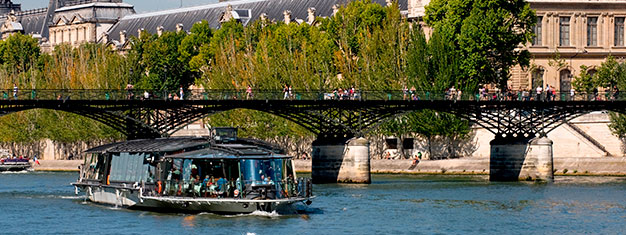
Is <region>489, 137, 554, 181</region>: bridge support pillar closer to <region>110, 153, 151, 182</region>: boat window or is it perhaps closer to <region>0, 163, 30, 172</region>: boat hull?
<region>110, 153, 151, 182</region>: boat window

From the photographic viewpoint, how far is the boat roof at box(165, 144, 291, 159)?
212ft

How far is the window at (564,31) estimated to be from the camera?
12938 centimetres

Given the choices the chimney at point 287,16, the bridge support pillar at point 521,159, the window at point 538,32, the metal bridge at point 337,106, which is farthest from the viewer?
the chimney at point 287,16

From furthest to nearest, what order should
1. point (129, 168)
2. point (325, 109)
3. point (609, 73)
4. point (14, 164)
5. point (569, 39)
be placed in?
point (14, 164), point (569, 39), point (609, 73), point (325, 109), point (129, 168)

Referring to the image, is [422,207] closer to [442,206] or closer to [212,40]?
[442,206]

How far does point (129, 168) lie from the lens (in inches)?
2813

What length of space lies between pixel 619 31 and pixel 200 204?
74058 millimetres

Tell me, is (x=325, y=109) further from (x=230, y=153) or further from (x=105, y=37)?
(x=105, y=37)

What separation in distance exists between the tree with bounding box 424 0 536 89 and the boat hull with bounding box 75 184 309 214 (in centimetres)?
4583

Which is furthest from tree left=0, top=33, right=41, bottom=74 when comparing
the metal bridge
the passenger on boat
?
the passenger on boat

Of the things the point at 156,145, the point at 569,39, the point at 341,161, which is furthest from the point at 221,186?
the point at 569,39

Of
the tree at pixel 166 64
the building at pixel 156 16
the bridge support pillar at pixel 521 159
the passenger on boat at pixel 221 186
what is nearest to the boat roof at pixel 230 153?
the passenger on boat at pixel 221 186

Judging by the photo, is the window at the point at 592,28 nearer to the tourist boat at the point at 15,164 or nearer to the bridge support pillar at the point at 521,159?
the bridge support pillar at the point at 521,159

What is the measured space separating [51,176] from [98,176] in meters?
44.4
